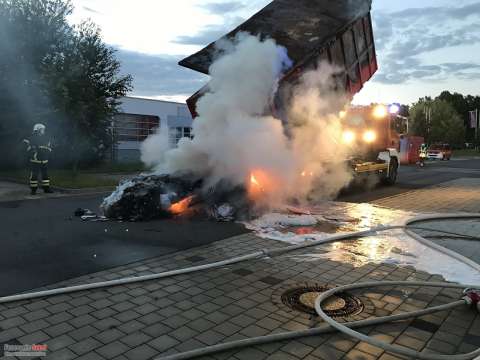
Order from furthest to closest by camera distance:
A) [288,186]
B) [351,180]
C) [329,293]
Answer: [351,180] → [288,186] → [329,293]

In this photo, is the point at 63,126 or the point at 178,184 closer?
the point at 178,184

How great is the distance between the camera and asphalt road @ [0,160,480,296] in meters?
4.91

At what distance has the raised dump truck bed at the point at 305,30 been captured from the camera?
27.3 feet

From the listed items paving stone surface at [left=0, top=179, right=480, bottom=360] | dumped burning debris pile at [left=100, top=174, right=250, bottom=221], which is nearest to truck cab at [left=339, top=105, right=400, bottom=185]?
dumped burning debris pile at [left=100, top=174, right=250, bottom=221]

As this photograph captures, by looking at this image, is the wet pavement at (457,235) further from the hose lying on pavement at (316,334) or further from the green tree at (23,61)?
the green tree at (23,61)

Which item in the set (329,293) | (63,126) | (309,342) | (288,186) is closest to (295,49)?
(288,186)

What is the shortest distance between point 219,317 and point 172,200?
471 centimetres

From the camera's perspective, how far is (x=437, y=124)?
220ft

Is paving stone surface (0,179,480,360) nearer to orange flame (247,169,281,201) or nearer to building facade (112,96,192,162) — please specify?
orange flame (247,169,281,201)

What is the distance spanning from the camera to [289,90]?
823 centimetres

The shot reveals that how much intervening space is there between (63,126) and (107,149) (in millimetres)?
4046

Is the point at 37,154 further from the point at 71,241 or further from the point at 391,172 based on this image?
the point at 391,172

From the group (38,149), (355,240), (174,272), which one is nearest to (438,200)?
(355,240)

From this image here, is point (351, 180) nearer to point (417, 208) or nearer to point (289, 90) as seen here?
point (417, 208)
